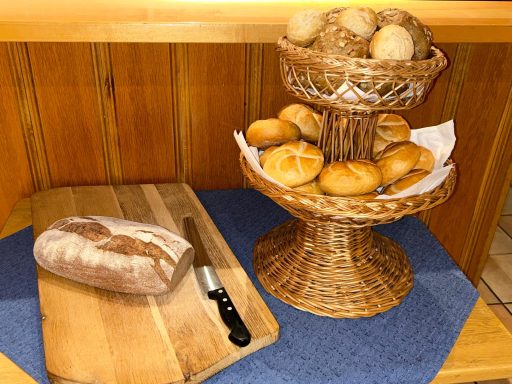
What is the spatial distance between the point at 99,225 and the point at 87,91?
1.13 ft

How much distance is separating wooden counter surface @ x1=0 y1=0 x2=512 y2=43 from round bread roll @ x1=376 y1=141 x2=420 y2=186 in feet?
0.85

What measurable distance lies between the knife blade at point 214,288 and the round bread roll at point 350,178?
239 millimetres

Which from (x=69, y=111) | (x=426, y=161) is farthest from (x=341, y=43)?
(x=69, y=111)

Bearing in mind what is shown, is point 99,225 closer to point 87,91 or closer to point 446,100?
point 87,91

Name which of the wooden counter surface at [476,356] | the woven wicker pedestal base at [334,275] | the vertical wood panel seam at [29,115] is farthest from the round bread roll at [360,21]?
the vertical wood panel seam at [29,115]

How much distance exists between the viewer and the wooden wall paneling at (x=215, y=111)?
106 cm

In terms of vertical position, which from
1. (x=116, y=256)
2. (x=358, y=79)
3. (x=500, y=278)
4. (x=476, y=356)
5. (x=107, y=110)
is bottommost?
(x=500, y=278)

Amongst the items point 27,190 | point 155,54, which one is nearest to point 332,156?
point 155,54

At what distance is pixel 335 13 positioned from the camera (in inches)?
28.9

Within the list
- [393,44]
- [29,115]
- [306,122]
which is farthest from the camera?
[29,115]

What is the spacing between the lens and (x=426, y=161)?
0.83 metres

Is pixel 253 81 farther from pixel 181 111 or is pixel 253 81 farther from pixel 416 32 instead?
pixel 416 32

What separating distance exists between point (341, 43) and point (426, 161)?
0.29 m

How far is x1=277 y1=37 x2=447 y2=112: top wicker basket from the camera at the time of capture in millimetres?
615
